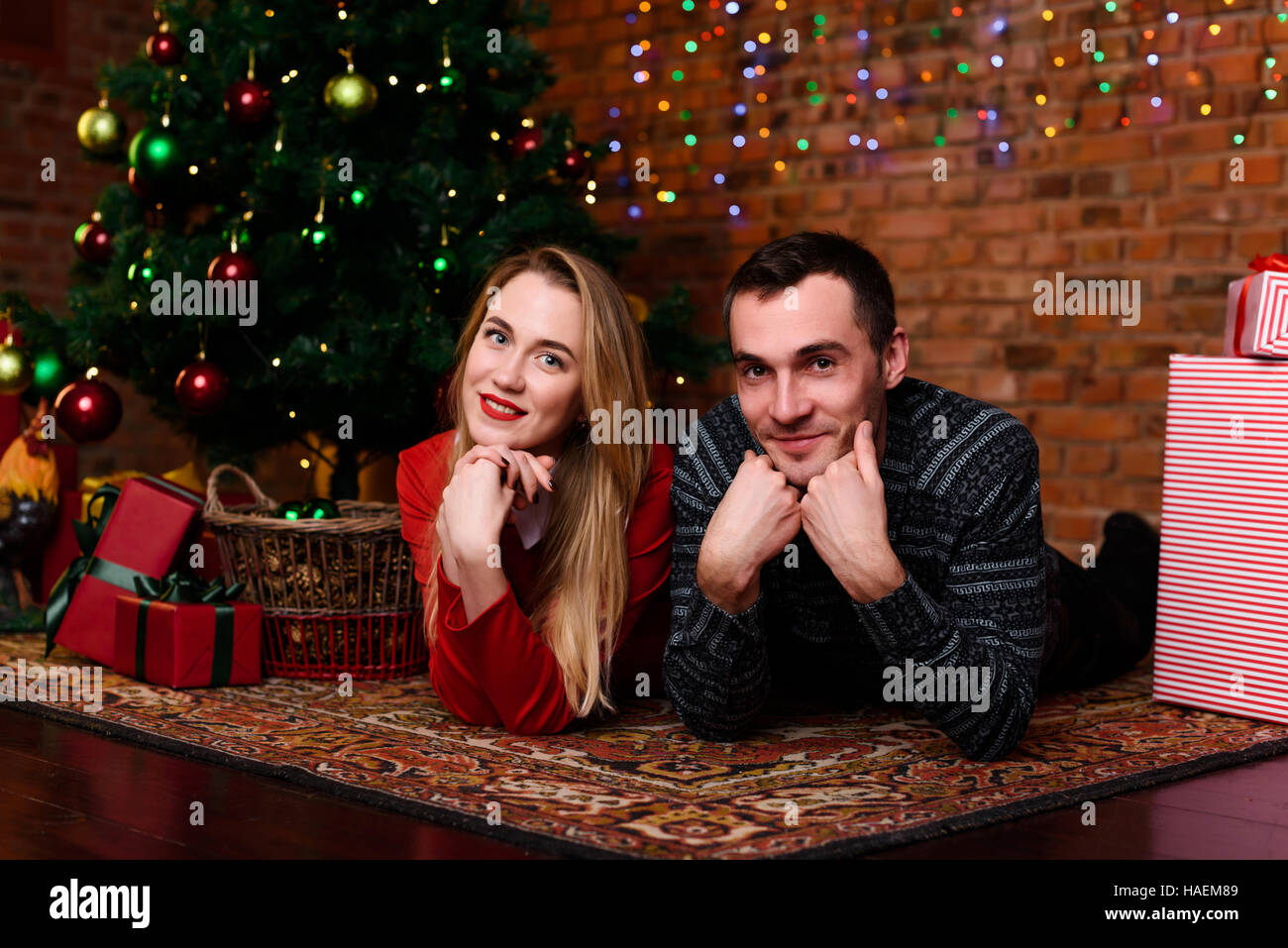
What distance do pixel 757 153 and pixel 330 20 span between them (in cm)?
156

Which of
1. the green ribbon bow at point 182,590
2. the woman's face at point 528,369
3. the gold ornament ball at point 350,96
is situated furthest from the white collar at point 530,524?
the gold ornament ball at point 350,96

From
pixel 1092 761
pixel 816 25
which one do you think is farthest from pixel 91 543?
pixel 816 25

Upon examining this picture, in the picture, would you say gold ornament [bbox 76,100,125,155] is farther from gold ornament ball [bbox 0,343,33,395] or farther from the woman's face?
the woman's face

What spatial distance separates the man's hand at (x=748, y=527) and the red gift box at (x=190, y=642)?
1056 millimetres

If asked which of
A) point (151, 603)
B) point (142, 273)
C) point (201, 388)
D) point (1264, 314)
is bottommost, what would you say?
point (151, 603)

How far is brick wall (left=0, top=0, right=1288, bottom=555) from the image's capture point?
323cm

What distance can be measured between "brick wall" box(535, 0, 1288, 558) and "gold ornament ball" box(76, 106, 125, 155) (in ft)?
5.79

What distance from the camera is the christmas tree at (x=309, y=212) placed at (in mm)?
2787

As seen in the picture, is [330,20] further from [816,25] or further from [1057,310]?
[1057,310]

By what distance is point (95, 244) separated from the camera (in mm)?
3055

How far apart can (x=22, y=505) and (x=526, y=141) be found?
1.43 metres

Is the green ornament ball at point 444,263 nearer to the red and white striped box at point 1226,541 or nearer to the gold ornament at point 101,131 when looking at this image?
the gold ornament at point 101,131

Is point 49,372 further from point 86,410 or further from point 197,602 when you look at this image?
point 197,602

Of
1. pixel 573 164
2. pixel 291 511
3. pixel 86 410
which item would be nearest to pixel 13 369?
pixel 86 410
